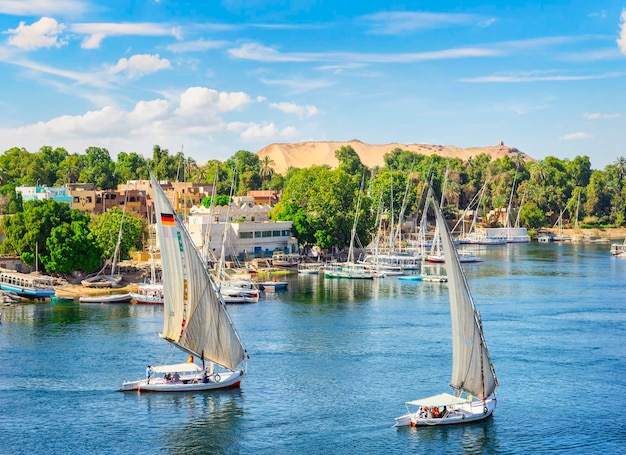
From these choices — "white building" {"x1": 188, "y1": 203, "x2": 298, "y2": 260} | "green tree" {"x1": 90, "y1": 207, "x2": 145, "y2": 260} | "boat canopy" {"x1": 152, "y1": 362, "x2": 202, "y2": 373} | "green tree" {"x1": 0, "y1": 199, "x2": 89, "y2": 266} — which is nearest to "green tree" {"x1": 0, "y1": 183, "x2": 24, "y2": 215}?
"green tree" {"x1": 90, "y1": 207, "x2": 145, "y2": 260}

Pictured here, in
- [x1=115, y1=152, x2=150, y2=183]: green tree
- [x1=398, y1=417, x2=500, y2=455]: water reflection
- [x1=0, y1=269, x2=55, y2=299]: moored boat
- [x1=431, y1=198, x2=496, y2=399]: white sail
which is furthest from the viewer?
[x1=115, y1=152, x2=150, y2=183]: green tree

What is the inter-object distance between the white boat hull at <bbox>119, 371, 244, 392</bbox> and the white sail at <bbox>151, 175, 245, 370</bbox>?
86 centimetres

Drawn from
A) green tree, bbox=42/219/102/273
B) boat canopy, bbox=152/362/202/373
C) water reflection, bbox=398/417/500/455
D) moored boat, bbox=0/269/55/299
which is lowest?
water reflection, bbox=398/417/500/455

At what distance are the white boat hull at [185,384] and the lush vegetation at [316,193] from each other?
3820 centimetres

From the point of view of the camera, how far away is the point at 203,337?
149 feet

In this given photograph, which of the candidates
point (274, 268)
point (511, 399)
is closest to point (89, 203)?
point (274, 268)

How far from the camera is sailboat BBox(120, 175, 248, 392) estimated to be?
44.9 m

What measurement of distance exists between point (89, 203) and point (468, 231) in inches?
2978

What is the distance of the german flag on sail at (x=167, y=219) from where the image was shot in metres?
44.8

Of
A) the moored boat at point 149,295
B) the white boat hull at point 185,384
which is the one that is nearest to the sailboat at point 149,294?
the moored boat at point 149,295

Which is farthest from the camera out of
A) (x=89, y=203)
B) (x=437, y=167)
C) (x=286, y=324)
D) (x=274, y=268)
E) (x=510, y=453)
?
(x=437, y=167)

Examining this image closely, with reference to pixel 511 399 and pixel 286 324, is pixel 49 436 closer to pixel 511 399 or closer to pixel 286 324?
pixel 511 399

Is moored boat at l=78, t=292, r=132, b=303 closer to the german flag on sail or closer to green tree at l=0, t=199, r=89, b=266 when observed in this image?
green tree at l=0, t=199, r=89, b=266

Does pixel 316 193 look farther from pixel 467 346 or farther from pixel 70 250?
pixel 467 346
